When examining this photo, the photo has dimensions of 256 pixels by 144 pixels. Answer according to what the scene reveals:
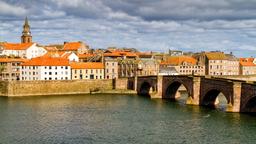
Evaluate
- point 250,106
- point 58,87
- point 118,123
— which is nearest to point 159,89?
point 58,87

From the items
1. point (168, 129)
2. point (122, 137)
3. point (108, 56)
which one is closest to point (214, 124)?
point (168, 129)

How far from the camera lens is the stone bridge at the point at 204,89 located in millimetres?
82250

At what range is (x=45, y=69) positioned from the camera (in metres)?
133

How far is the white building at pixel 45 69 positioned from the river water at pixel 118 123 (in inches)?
1107

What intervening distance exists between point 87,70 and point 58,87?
18.9 m

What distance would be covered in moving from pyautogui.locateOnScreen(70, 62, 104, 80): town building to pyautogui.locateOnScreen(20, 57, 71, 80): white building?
3.88m

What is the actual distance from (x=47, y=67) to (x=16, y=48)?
43.1m

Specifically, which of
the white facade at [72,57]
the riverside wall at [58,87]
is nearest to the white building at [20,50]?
the white facade at [72,57]

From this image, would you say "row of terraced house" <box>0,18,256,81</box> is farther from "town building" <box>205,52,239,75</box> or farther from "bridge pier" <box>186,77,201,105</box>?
"bridge pier" <box>186,77,201,105</box>

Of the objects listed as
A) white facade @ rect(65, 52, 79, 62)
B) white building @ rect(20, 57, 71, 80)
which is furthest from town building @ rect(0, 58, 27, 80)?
white facade @ rect(65, 52, 79, 62)

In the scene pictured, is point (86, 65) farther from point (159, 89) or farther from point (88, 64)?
point (159, 89)

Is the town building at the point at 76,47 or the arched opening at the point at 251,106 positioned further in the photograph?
the town building at the point at 76,47

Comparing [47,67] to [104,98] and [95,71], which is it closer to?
[95,71]

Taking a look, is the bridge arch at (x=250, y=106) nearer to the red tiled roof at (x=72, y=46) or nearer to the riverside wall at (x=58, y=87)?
the riverside wall at (x=58, y=87)
